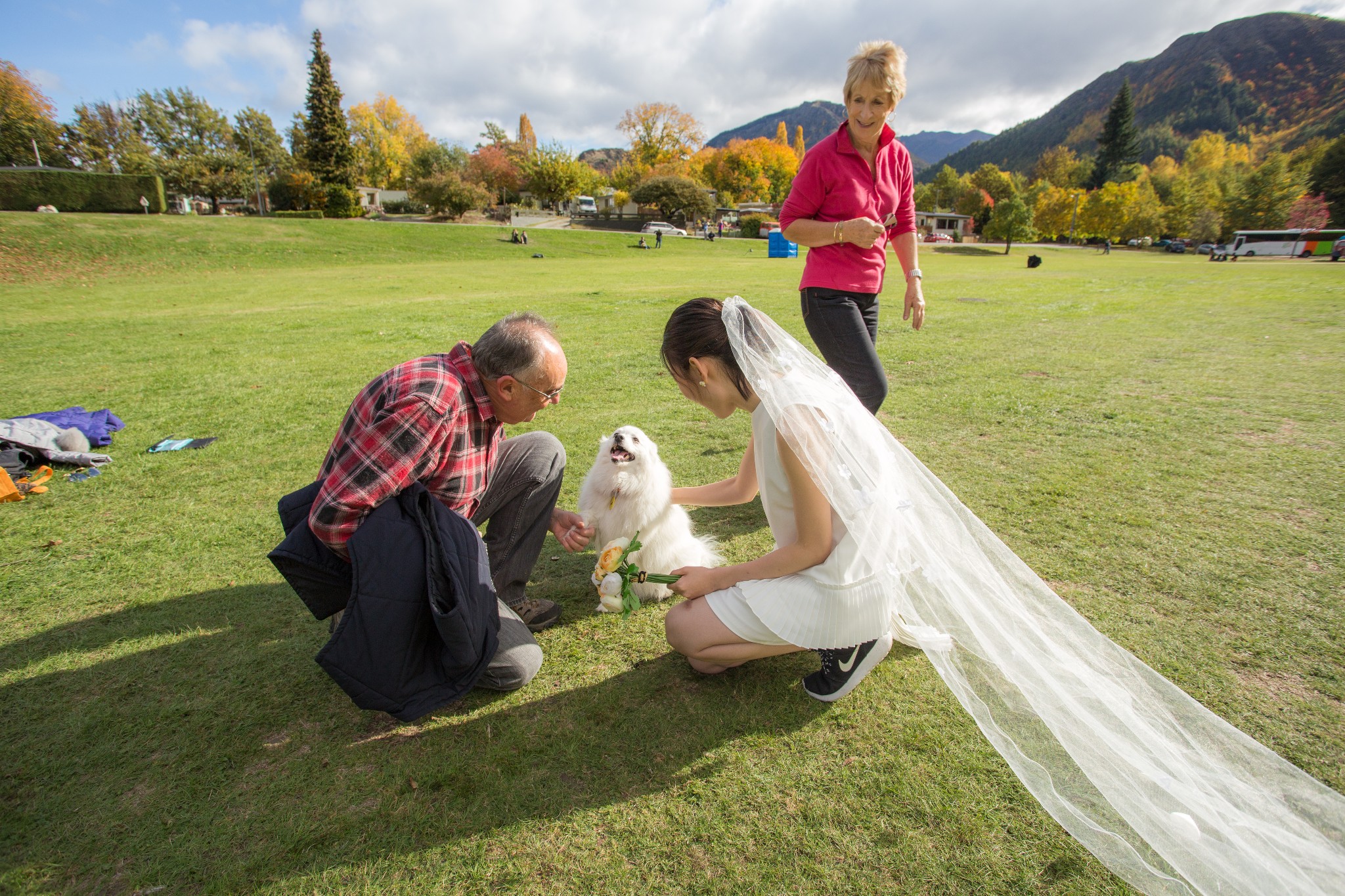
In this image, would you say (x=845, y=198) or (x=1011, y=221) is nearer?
(x=845, y=198)

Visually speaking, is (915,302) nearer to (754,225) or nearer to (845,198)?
(845,198)

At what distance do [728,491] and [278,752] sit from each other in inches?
86.2

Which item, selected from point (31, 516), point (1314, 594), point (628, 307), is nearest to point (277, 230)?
point (628, 307)

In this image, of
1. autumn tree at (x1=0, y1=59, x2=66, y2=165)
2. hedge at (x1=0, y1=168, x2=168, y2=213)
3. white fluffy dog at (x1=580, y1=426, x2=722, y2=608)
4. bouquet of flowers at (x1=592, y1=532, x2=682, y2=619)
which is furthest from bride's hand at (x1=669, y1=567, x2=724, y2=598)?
autumn tree at (x1=0, y1=59, x2=66, y2=165)

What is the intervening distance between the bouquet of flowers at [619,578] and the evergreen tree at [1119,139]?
10665 centimetres

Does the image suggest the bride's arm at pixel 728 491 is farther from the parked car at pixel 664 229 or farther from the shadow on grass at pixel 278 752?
the parked car at pixel 664 229

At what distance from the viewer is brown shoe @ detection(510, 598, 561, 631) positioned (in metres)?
3.11

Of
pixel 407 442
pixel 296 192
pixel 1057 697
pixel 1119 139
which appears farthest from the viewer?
pixel 1119 139

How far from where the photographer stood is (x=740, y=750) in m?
2.34

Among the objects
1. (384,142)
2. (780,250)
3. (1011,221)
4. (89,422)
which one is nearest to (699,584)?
(89,422)

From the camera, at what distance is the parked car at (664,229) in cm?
5316

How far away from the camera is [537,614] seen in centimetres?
312

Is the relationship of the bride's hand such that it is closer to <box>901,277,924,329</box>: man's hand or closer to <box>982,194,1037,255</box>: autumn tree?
<box>901,277,924,329</box>: man's hand

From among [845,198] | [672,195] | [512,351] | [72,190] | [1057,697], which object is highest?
[672,195]
